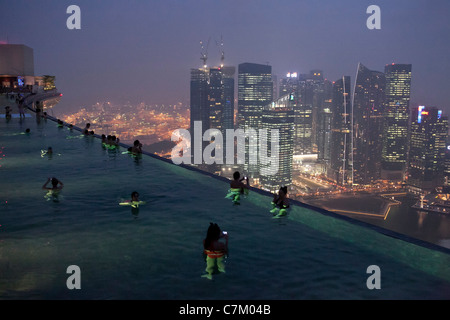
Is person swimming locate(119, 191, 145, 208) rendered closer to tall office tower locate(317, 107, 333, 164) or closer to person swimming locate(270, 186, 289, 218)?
person swimming locate(270, 186, 289, 218)

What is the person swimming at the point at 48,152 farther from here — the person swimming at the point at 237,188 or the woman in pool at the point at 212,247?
the woman in pool at the point at 212,247

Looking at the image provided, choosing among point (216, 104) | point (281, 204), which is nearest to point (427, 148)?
point (216, 104)

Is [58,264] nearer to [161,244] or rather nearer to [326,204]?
[161,244]

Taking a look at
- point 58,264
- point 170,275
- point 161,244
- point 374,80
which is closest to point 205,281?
point 170,275

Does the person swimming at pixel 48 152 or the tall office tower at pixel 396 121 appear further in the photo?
the tall office tower at pixel 396 121

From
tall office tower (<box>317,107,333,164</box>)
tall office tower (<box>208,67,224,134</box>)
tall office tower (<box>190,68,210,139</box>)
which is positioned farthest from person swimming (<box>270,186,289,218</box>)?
tall office tower (<box>190,68,210,139</box>)

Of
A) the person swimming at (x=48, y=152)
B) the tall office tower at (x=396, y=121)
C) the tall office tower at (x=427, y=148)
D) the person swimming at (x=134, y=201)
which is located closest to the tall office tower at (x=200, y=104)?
the tall office tower at (x=396, y=121)

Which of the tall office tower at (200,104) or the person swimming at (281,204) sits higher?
the tall office tower at (200,104)
